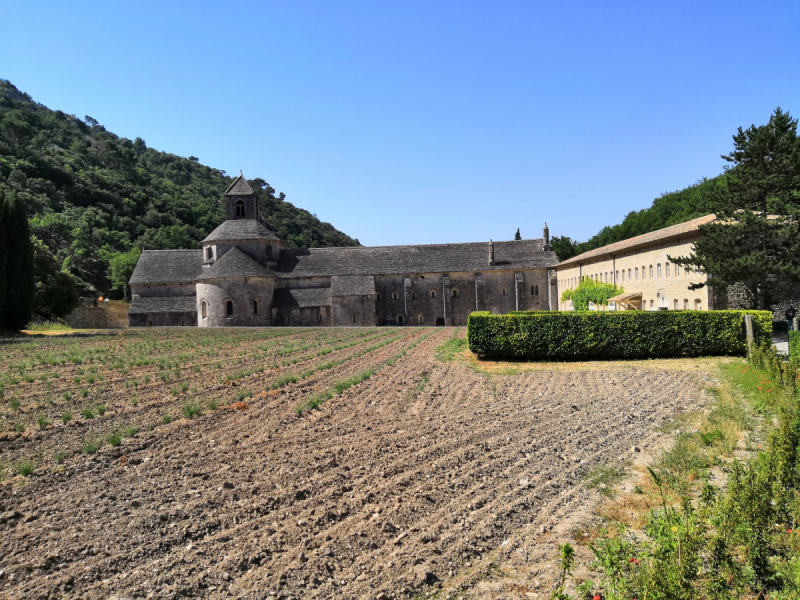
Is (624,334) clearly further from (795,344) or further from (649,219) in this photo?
(649,219)

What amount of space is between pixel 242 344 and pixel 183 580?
25081 mm

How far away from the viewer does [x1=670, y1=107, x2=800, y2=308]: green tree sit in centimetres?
2436

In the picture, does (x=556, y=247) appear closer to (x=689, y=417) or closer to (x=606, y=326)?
(x=606, y=326)

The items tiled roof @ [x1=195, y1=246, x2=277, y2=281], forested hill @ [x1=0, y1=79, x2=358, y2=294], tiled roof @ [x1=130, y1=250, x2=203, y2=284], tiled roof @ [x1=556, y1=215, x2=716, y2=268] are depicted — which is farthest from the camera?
forested hill @ [x1=0, y1=79, x2=358, y2=294]

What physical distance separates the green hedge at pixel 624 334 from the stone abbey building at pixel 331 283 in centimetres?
3100

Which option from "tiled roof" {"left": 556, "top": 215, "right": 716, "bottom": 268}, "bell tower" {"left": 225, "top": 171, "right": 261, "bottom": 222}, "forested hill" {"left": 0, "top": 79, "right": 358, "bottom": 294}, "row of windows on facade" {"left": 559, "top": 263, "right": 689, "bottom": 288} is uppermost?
"forested hill" {"left": 0, "top": 79, "right": 358, "bottom": 294}

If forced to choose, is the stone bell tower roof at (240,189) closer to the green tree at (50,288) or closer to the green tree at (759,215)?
the green tree at (50,288)

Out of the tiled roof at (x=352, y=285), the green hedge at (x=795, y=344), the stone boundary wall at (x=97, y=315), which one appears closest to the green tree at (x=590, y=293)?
the tiled roof at (x=352, y=285)

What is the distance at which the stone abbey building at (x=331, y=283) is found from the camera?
5134 centimetres

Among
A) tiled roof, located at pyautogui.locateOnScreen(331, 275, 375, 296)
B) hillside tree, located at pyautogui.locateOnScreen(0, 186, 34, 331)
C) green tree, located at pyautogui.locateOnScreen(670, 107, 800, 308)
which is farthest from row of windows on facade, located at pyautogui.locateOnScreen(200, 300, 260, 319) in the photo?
green tree, located at pyautogui.locateOnScreen(670, 107, 800, 308)

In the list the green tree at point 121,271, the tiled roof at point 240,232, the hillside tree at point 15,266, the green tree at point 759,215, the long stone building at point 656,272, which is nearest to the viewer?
the green tree at point 759,215

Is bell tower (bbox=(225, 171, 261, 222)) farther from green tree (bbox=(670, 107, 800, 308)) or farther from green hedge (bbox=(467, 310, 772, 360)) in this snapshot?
green tree (bbox=(670, 107, 800, 308))

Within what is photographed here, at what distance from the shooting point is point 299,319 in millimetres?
52625

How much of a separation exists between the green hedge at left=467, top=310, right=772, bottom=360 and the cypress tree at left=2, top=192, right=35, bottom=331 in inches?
1240
